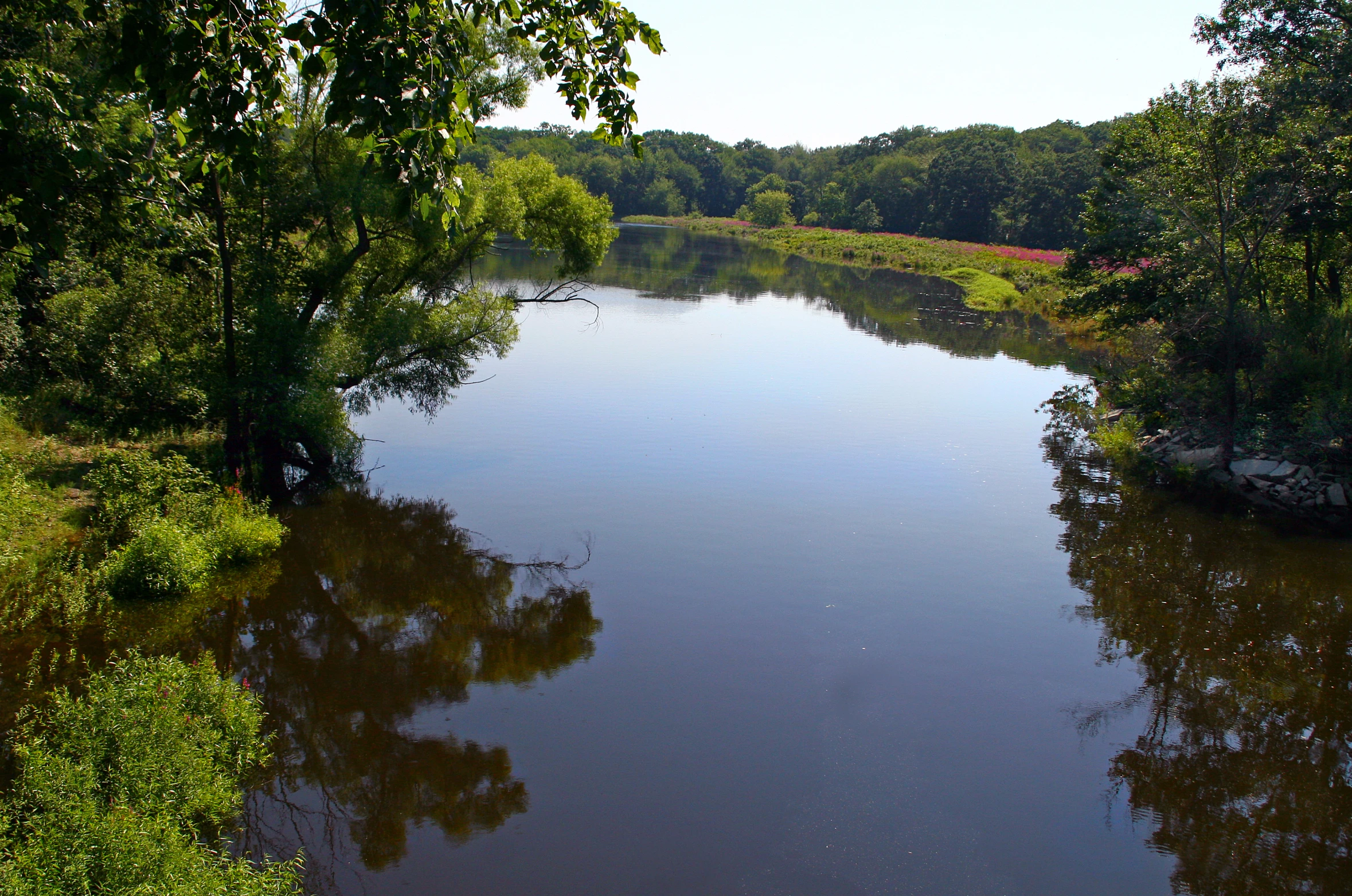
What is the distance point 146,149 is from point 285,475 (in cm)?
694

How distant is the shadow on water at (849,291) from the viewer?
112 feet

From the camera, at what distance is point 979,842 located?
7.84 metres

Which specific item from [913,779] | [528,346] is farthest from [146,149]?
[528,346]

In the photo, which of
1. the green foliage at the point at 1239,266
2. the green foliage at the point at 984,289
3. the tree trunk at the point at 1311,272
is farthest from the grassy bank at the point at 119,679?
the green foliage at the point at 984,289

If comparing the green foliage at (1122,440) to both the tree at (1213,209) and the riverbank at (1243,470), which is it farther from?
the tree at (1213,209)

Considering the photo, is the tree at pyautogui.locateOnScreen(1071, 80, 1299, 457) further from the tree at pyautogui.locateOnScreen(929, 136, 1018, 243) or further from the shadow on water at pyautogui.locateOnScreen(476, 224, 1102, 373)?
the tree at pyautogui.locateOnScreen(929, 136, 1018, 243)

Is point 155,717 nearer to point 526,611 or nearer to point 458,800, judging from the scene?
point 458,800

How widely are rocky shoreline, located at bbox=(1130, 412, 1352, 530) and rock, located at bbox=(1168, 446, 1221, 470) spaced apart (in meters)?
0.01

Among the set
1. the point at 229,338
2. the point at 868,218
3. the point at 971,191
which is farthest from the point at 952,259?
the point at 229,338

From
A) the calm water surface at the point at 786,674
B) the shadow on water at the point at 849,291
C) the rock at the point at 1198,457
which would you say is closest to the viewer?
the calm water surface at the point at 786,674

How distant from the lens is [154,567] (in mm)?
10992

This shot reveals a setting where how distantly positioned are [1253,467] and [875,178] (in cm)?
9515

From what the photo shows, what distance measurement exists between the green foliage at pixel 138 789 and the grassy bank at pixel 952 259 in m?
26.4

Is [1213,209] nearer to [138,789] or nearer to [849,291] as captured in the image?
[138,789]
